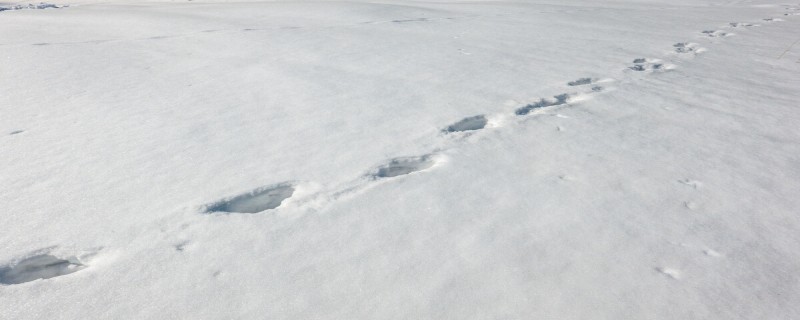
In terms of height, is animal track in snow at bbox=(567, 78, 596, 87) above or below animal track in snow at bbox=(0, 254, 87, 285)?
above

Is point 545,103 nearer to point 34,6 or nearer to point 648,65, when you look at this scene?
point 648,65

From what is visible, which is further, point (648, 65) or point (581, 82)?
point (648, 65)

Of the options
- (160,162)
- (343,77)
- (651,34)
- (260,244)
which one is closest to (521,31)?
(651,34)

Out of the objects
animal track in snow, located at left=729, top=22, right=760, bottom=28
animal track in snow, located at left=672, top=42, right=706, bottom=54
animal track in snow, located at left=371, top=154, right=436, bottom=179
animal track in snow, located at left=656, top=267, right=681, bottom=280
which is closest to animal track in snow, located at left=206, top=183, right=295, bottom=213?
animal track in snow, located at left=371, top=154, right=436, bottom=179

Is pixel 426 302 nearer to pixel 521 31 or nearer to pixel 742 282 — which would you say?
pixel 742 282

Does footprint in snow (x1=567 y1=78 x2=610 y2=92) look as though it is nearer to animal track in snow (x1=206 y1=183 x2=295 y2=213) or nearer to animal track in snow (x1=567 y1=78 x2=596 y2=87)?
animal track in snow (x1=567 y1=78 x2=596 y2=87)

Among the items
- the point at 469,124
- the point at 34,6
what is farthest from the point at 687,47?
the point at 34,6

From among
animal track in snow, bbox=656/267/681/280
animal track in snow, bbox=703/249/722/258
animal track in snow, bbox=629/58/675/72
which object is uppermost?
animal track in snow, bbox=629/58/675/72
